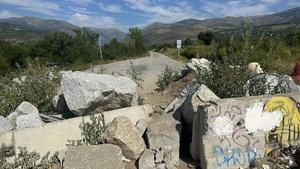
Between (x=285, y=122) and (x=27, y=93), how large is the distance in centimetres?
497

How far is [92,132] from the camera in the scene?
5.98 meters

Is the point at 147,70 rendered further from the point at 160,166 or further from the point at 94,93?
the point at 160,166

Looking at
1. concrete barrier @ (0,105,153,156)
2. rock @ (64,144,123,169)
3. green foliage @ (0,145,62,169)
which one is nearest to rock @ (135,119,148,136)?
concrete barrier @ (0,105,153,156)

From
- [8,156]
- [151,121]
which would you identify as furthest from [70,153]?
[151,121]

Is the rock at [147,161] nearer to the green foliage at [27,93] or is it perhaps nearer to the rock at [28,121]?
the rock at [28,121]

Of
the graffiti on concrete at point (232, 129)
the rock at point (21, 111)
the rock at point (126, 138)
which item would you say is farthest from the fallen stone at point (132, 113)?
the graffiti on concrete at point (232, 129)

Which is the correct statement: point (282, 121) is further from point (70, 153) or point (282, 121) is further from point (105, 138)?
point (70, 153)

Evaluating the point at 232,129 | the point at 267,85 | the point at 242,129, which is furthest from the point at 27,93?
the point at 267,85

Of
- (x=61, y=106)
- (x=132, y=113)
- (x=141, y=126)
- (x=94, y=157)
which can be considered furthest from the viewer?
(x=61, y=106)

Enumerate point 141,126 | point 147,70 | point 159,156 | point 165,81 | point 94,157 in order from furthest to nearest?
point 147,70
point 165,81
point 141,126
point 159,156
point 94,157

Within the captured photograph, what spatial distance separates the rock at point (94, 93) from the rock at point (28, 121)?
60 cm

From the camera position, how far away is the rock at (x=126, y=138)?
566cm

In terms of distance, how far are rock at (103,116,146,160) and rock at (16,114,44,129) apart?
1.13m

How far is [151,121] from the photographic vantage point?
6113 millimetres
